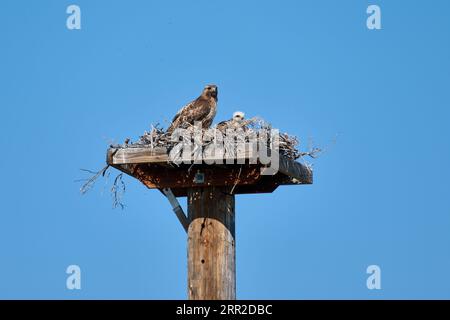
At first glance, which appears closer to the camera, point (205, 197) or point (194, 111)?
point (205, 197)

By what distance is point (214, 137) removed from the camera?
327 inches

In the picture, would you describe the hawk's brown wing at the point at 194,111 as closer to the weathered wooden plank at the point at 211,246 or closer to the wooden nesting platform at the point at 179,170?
the wooden nesting platform at the point at 179,170

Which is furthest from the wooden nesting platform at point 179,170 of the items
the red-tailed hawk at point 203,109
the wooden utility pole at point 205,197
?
the red-tailed hawk at point 203,109

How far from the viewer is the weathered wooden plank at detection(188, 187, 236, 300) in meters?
7.95

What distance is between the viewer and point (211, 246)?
26.5 ft

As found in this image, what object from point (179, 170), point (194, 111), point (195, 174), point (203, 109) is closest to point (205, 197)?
point (195, 174)

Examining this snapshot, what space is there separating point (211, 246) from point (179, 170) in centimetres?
76

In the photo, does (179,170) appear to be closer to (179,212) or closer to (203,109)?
(179,212)

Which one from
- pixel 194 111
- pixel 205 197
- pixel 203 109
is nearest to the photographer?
pixel 205 197

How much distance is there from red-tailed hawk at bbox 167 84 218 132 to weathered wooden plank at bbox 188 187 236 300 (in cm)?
337

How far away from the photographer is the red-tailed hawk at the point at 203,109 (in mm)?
12219

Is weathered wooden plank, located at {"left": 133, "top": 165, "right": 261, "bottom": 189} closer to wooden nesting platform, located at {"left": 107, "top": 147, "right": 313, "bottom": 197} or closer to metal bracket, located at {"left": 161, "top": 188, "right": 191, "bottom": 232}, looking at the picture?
wooden nesting platform, located at {"left": 107, "top": 147, "right": 313, "bottom": 197}
